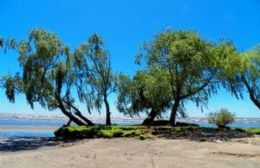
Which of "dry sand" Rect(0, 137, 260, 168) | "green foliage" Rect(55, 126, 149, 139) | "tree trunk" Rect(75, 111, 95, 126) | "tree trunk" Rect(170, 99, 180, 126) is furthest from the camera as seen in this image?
"tree trunk" Rect(75, 111, 95, 126)

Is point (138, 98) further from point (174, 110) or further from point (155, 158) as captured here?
point (155, 158)

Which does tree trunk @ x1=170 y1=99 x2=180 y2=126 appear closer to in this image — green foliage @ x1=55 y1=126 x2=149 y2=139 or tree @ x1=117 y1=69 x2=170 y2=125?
tree @ x1=117 y1=69 x2=170 y2=125

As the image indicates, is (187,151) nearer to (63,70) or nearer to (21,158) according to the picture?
(21,158)

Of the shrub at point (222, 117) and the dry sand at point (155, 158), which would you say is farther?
the shrub at point (222, 117)

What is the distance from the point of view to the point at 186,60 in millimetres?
33938

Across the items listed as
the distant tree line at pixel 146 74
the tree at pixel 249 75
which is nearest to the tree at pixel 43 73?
the distant tree line at pixel 146 74

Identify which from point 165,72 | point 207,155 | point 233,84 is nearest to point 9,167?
point 207,155

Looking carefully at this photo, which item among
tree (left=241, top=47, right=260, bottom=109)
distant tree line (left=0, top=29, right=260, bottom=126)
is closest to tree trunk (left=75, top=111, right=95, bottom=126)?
distant tree line (left=0, top=29, right=260, bottom=126)

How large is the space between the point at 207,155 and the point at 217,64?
17.5 metres

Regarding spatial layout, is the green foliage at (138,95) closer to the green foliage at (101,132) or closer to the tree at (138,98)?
the tree at (138,98)

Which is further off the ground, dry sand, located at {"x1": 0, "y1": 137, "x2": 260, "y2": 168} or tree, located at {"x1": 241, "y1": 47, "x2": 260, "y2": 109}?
tree, located at {"x1": 241, "y1": 47, "x2": 260, "y2": 109}

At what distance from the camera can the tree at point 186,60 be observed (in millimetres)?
33750

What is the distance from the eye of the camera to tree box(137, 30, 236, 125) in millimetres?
33750

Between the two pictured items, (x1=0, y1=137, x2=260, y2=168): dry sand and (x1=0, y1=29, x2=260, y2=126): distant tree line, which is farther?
(x1=0, y1=29, x2=260, y2=126): distant tree line
